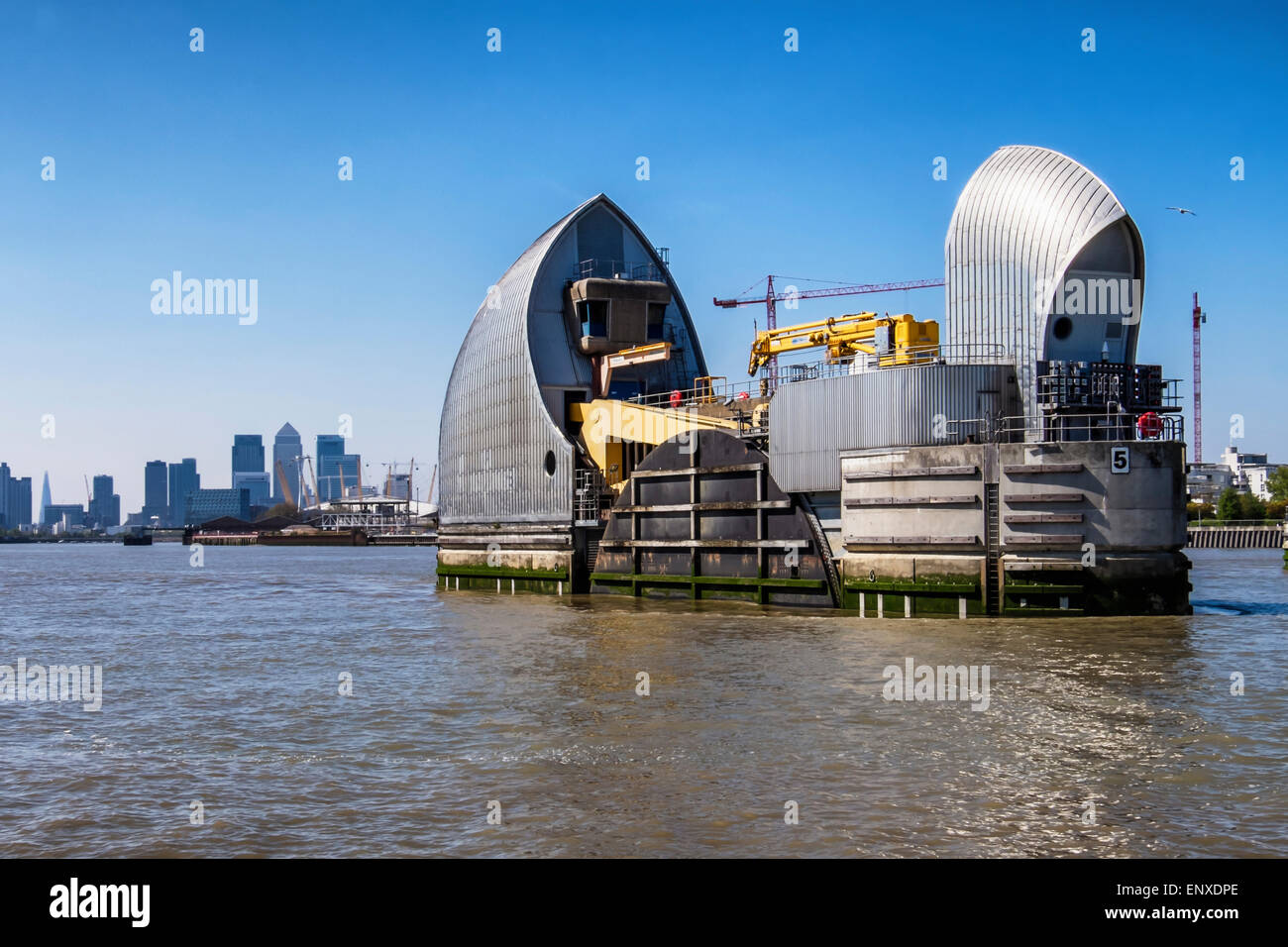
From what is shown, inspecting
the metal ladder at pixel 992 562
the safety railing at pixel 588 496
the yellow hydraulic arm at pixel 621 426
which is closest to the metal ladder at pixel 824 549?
the metal ladder at pixel 992 562

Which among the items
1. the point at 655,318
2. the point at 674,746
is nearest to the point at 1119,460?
the point at 674,746

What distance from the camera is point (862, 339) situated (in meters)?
45.6

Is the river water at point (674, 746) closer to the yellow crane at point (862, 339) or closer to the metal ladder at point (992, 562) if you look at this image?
the metal ladder at point (992, 562)

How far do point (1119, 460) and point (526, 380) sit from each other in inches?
1169

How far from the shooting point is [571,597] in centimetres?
5022

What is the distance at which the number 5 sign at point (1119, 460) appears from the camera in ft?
109

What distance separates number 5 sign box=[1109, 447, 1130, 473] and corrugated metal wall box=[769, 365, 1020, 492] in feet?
11.8

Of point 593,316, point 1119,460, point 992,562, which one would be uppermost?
point 593,316

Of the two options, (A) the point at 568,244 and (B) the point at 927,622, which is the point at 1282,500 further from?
(B) the point at 927,622

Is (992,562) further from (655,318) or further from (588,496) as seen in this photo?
(655,318)

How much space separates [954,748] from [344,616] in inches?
1317
